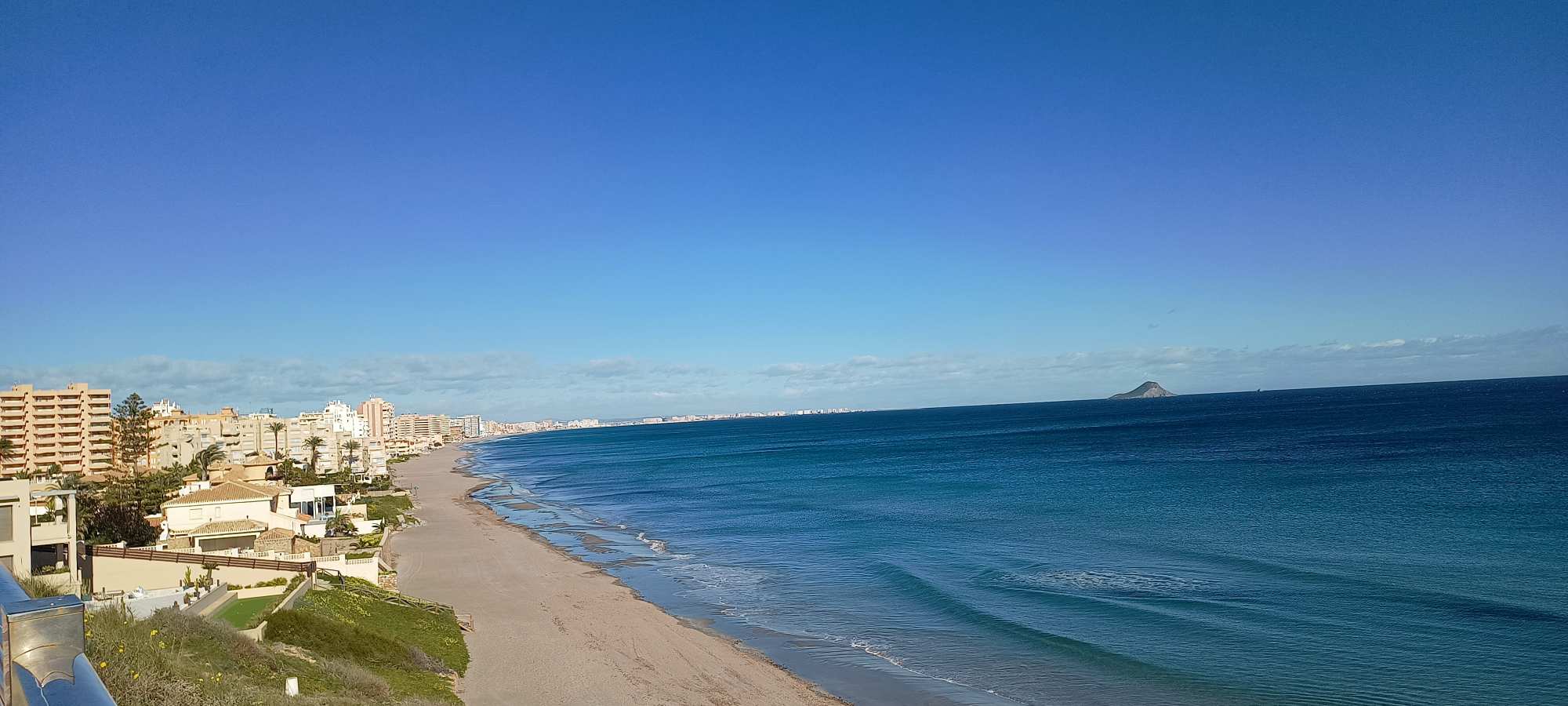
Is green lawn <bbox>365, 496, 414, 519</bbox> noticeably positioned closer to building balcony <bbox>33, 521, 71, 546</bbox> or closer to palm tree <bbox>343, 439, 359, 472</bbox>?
building balcony <bbox>33, 521, 71, 546</bbox>

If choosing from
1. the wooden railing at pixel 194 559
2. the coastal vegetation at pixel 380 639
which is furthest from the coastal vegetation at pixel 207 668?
the wooden railing at pixel 194 559

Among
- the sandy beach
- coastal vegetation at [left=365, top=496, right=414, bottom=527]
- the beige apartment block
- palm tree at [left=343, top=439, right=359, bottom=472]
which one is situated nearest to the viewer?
the sandy beach

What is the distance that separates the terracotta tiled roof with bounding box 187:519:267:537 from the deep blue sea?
1507 cm

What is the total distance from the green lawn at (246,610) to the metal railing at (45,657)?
70.0 ft

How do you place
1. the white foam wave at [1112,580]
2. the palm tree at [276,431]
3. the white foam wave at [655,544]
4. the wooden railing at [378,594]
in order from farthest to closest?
the palm tree at [276,431] < the white foam wave at [655,544] < the white foam wave at [1112,580] < the wooden railing at [378,594]

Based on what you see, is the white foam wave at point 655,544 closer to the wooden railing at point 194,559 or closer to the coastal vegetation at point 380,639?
the coastal vegetation at point 380,639

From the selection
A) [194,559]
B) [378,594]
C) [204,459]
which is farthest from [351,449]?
[194,559]

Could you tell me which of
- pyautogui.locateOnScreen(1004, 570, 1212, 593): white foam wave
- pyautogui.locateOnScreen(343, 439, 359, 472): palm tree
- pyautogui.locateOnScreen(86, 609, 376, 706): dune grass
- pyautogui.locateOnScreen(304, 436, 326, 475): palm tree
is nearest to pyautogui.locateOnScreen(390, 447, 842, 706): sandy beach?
pyautogui.locateOnScreen(86, 609, 376, 706): dune grass

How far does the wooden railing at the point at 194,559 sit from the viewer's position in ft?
90.2

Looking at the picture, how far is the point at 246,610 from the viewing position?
2378 centimetres

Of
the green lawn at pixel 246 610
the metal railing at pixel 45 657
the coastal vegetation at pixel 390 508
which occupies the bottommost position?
the coastal vegetation at pixel 390 508

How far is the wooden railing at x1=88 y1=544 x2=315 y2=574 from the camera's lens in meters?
27.5

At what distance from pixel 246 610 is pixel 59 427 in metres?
87.0

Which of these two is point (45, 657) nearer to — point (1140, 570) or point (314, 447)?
point (1140, 570)
